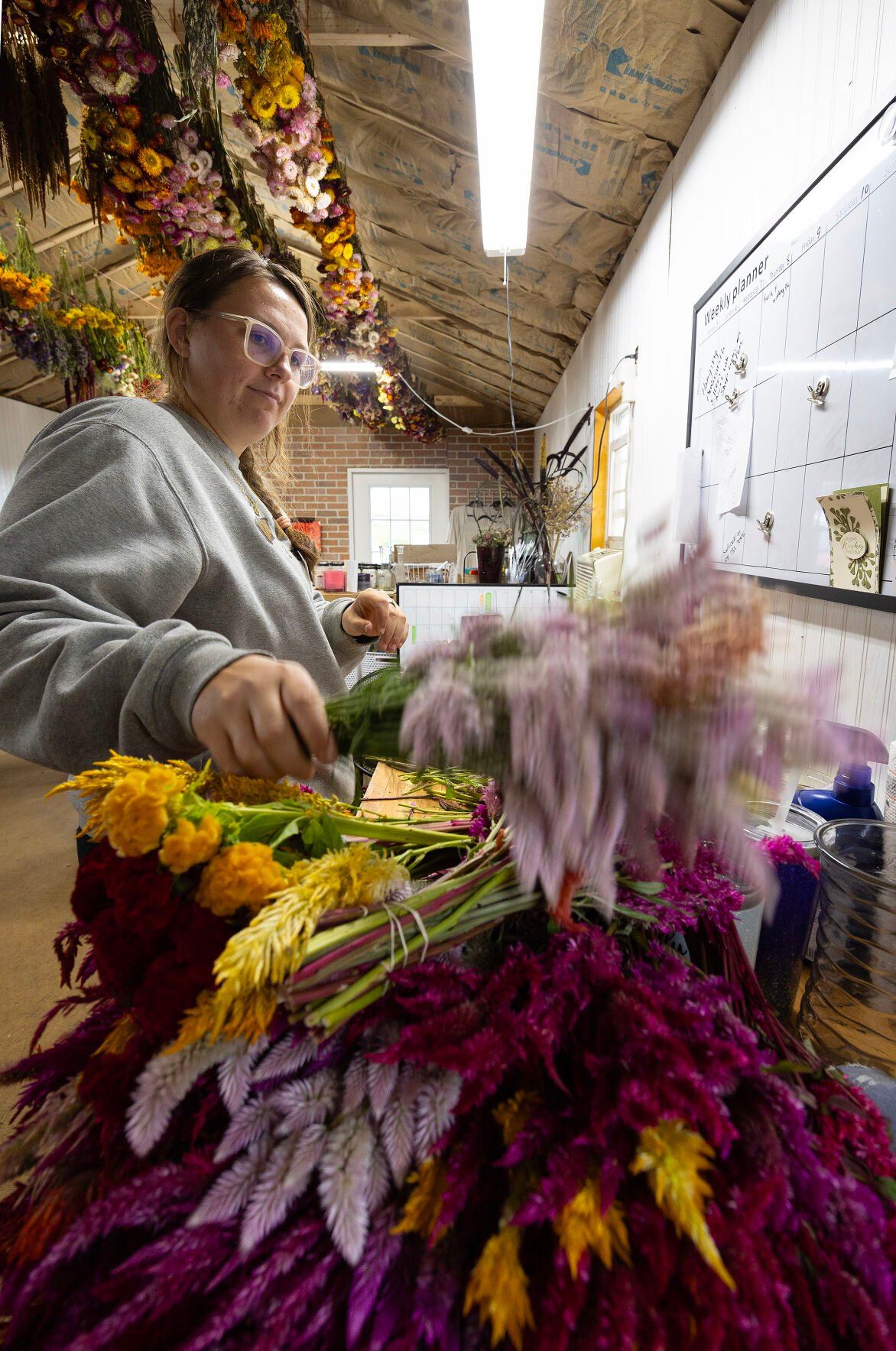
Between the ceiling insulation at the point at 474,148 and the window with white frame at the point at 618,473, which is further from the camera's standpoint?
the window with white frame at the point at 618,473

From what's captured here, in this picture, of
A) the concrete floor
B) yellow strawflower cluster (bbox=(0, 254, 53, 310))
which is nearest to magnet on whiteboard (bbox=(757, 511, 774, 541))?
the concrete floor

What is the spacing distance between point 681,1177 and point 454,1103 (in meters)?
0.13

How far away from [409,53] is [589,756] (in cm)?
293

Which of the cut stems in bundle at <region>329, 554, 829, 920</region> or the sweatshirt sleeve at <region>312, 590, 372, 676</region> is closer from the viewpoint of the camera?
the cut stems in bundle at <region>329, 554, 829, 920</region>

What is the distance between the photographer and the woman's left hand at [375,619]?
1204mm

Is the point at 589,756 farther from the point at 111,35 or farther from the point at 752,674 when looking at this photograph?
the point at 111,35

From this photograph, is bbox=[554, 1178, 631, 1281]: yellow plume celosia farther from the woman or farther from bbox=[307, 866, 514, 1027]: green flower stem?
the woman

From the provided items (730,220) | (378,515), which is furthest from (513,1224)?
(378,515)

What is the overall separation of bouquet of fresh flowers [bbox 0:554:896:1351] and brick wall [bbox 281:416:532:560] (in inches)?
283

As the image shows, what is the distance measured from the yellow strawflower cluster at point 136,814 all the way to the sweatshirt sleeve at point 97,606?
0.09 meters

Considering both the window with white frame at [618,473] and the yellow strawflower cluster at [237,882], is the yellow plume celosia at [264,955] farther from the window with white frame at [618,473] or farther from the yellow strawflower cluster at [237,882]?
the window with white frame at [618,473]

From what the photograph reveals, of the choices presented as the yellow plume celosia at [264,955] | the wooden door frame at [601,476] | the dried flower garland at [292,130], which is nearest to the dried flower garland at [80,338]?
the dried flower garland at [292,130]

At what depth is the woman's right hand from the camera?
1.52 ft

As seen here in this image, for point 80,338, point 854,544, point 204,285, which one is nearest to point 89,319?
point 80,338
